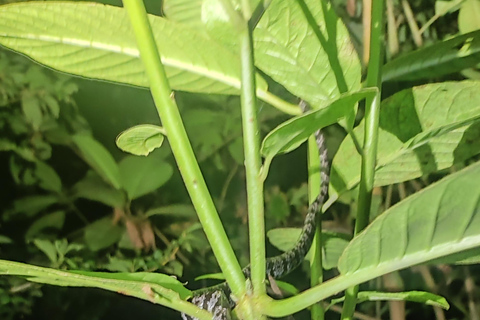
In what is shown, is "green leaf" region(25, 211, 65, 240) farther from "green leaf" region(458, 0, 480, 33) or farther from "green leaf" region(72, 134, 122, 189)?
"green leaf" region(458, 0, 480, 33)

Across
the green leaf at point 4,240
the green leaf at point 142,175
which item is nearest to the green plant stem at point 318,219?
the green leaf at point 142,175

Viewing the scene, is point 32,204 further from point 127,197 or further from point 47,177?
point 127,197

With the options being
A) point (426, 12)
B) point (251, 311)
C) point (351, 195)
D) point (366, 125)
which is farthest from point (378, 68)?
point (426, 12)

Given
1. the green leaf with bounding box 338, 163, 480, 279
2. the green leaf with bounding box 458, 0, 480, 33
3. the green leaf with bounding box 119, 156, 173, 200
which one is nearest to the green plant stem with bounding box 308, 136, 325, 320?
the green leaf with bounding box 338, 163, 480, 279

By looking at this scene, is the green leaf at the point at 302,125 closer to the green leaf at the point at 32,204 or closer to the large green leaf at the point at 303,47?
the large green leaf at the point at 303,47

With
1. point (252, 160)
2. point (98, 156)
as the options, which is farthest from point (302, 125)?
point (98, 156)
